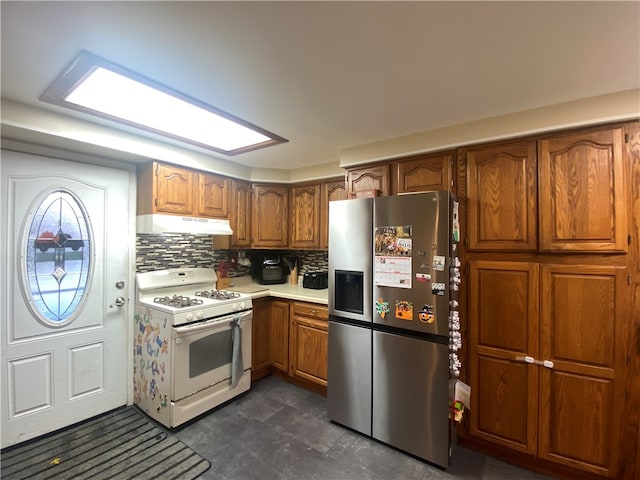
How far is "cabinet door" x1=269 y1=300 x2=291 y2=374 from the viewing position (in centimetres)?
297

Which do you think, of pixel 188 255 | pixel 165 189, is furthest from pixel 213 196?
pixel 188 255

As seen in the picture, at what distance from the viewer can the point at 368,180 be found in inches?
98.7

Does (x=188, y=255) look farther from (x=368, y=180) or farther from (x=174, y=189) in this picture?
(x=368, y=180)

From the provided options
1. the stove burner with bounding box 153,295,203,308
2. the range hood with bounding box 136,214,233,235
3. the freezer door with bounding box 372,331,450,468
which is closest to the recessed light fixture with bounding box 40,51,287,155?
the range hood with bounding box 136,214,233,235

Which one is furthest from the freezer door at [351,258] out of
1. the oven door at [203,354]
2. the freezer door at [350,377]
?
the oven door at [203,354]

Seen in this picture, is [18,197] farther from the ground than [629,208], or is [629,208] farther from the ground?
[18,197]

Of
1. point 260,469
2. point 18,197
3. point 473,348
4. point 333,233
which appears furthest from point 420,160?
point 18,197

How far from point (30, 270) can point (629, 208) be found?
3802 millimetres

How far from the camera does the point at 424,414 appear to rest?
74.7 inches

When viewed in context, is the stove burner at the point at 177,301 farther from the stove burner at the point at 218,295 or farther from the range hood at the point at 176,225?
the range hood at the point at 176,225

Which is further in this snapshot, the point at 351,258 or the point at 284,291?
the point at 284,291

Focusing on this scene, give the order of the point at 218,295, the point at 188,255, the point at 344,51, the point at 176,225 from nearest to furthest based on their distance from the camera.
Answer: the point at 344,51
the point at 176,225
the point at 218,295
the point at 188,255

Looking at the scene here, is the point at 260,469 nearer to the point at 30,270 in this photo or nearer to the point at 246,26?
the point at 30,270

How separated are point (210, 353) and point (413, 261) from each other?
70.9 inches
